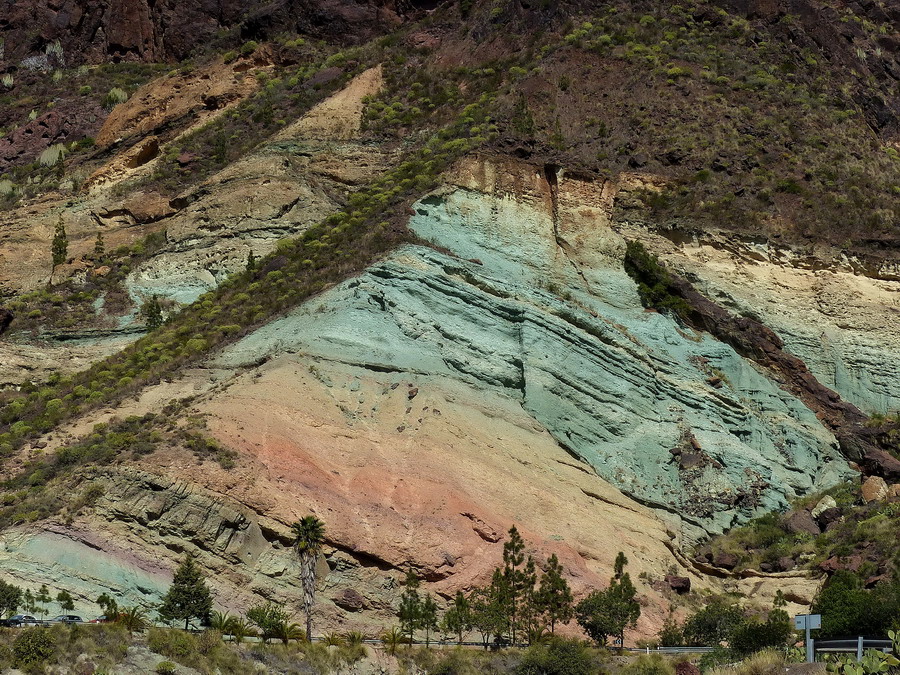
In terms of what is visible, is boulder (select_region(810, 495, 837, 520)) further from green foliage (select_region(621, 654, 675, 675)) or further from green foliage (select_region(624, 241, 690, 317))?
green foliage (select_region(621, 654, 675, 675))

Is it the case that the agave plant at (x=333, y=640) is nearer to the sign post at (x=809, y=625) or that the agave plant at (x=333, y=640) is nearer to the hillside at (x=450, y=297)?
the hillside at (x=450, y=297)

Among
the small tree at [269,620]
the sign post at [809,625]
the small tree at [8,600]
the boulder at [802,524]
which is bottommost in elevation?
the boulder at [802,524]

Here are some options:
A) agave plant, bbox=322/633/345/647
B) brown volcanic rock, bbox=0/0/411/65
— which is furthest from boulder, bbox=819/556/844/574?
brown volcanic rock, bbox=0/0/411/65

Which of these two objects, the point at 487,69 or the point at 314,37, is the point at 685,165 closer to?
the point at 487,69

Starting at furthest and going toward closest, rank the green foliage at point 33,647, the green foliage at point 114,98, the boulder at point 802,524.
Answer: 1. the green foliage at point 114,98
2. the boulder at point 802,524
3. the green foliage at point 33,647

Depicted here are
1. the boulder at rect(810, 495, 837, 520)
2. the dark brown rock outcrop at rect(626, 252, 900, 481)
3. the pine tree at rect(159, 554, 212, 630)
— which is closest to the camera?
the pine tree at rect(159, 554, 212, 630)

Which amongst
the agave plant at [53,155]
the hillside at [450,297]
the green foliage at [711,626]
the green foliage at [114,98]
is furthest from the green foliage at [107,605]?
the green foliage at [114,98]
